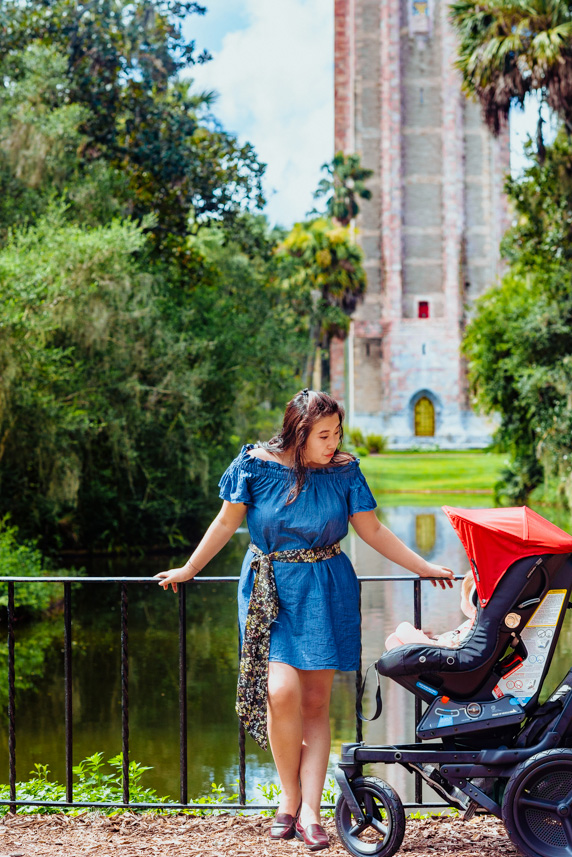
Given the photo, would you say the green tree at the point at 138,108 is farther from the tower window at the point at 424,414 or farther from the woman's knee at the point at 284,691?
the tower window at the point at 424,414

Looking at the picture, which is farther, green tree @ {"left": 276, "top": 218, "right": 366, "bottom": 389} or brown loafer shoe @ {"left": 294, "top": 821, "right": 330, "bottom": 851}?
green tree @ {"left": 276, "top": 218, "right": 366, "bottom": 389}

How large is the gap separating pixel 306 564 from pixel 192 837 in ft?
3.51

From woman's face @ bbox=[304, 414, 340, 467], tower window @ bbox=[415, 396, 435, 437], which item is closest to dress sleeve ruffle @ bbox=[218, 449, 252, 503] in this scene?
woman's face @ bbox=[304, 414, 340, 467]

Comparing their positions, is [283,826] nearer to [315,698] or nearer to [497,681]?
[315,698]

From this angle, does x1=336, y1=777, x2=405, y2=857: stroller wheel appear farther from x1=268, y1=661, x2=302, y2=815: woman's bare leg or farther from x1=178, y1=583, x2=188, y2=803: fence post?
x1=178, y1=583, x2=188, y2=803: fence post

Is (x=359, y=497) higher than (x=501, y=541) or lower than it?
higher

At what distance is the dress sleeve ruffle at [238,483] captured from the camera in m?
3.10

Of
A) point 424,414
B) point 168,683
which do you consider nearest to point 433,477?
point 424,414

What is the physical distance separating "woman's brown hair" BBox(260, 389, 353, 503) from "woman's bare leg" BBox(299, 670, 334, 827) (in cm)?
62

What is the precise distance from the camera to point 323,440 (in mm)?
3070

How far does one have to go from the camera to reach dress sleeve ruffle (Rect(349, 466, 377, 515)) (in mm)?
3148

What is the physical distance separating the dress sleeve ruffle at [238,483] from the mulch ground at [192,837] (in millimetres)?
1165

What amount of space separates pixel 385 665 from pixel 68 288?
12.3 metres

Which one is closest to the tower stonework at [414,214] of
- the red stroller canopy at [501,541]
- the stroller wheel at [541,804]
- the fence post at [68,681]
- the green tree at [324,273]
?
the green tree at [324,273]
